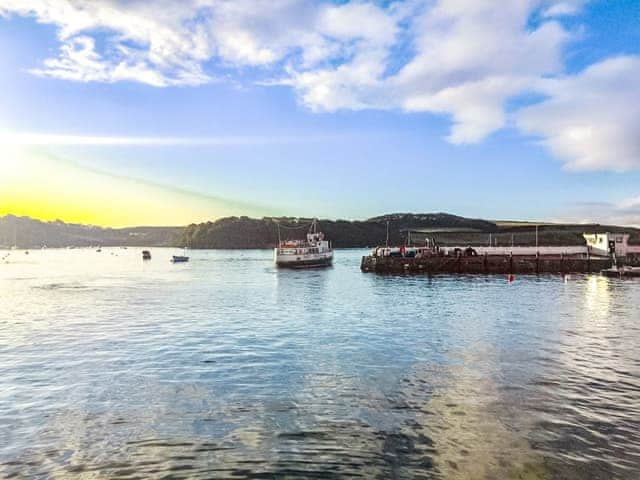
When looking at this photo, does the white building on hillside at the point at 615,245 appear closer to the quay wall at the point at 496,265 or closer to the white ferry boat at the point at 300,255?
the quay wall at the point at 496,265

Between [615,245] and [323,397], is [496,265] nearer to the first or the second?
[615,245]

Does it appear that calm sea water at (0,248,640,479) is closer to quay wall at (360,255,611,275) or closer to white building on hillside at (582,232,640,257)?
quay wall at (360,255,611,275)

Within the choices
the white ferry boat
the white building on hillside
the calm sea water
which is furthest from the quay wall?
the calm sea water

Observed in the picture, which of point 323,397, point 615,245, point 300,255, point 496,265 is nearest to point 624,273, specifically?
point 496,265

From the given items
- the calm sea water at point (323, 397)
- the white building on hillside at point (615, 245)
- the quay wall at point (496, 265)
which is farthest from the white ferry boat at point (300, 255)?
the calm sea water at point (323, 397)

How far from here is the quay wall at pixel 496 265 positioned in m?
85.8

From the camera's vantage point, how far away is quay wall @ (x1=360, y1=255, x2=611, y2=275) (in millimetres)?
85812

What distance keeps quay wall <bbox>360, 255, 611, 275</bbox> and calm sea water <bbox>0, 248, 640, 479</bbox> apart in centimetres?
5033

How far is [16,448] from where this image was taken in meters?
12.3

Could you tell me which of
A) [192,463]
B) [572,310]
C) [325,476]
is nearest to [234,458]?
[192,463]

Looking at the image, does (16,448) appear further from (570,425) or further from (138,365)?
(570,425)

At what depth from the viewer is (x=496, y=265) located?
86188 mm

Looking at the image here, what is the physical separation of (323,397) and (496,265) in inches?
3041

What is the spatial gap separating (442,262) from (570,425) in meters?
75.3
